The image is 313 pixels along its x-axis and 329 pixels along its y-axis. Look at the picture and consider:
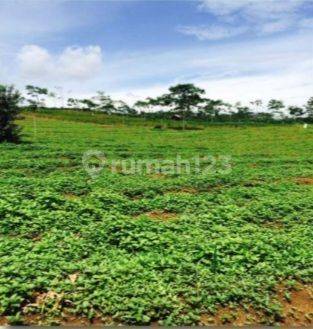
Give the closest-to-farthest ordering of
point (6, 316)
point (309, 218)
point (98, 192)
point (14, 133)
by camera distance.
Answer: point (6, 316), point (309, 218), point (98, 192), point (14, 133)

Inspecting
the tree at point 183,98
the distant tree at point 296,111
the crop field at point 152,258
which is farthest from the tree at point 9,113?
the distant tree at point 296,111

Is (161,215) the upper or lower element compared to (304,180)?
upper

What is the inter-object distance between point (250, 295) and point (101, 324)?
8.79ft

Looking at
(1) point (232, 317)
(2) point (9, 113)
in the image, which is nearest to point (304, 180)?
(1) point (232, 317)

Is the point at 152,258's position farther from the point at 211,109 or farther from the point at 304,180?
the point at 211,109

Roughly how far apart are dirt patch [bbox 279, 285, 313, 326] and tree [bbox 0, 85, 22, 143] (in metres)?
31.6

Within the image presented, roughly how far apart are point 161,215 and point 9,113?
26355 millimetres

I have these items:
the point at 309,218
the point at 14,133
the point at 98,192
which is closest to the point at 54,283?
the point at 98,192

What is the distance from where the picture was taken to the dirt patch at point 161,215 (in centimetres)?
1322

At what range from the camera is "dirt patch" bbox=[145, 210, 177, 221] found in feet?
43.4

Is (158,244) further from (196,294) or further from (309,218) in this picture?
(309,218)

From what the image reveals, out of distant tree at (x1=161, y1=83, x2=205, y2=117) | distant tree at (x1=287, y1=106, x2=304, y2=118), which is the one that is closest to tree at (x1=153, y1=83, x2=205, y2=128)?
distant tree at (x1=161, y1=83, x2=205, y2=117)

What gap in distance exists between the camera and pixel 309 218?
1355 cm

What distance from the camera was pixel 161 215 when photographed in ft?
44.4
